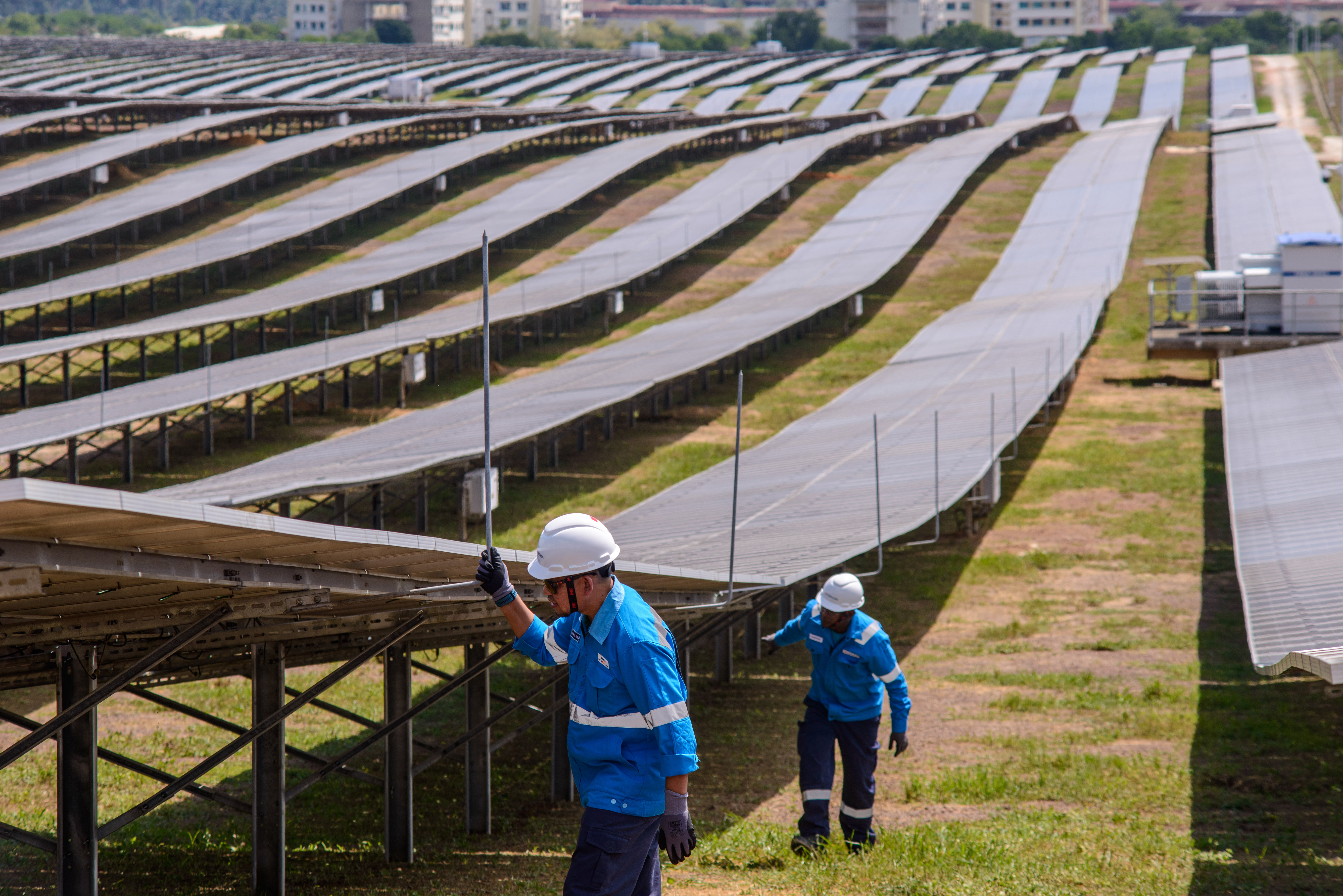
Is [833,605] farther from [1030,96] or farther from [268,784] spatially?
[1030,96]

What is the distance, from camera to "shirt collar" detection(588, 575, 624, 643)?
505cm

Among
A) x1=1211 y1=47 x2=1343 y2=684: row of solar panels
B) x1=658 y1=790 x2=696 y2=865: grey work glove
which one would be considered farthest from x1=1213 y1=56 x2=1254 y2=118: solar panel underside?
x1=658 y1=790 x2=696 y2=865: grey work glove

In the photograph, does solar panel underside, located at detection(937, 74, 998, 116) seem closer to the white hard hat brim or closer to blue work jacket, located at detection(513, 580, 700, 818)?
the white hard hat brim

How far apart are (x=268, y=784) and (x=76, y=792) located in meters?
1.44

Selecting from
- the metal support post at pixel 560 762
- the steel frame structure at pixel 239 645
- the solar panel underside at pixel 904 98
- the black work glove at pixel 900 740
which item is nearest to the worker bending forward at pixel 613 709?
the steel frame structure at pixel 239 645

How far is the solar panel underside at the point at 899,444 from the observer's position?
12.7 meters

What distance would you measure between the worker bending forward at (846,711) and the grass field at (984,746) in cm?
26

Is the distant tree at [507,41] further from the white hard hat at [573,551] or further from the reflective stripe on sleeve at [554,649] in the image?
the white hard hat at [573,551]

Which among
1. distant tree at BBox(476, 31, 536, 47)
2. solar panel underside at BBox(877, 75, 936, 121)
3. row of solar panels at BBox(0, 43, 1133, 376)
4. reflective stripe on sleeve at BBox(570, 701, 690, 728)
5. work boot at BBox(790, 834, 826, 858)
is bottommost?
work boot at BBox(790, 834, 826, 858)

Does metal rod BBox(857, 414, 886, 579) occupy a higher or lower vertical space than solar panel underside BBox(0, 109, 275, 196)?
lower

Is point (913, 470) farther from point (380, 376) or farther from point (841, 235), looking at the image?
point (841, 235)

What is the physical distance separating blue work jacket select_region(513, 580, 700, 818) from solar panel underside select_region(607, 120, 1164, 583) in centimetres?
518

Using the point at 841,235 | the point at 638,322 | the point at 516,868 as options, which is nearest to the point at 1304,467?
the point at 516,868

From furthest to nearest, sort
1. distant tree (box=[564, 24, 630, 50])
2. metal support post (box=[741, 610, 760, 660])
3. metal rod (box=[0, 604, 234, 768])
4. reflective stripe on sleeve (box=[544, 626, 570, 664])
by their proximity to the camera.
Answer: distant tree (box=[564, 24, 630, 50]), metal support post (box=[741, 610, 760, 660]), metal rod (box=[0, 604, 234, 768]), reflective stripe on sleeve (box=[544, 626, 570, 664])
